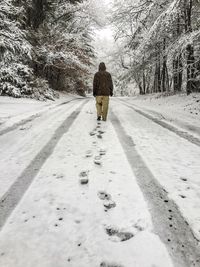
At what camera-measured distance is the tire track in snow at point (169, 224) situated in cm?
205

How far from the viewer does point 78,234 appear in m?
2.32

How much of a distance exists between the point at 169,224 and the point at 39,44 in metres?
21.1

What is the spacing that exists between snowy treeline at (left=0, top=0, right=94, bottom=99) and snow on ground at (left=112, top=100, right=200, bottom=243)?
27.5ft

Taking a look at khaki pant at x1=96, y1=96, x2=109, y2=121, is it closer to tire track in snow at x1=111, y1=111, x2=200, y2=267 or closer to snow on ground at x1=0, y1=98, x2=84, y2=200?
snow on ground at x1=0, y1=98, x2=84, y2=200

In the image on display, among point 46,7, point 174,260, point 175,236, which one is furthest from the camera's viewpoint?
point 46,7

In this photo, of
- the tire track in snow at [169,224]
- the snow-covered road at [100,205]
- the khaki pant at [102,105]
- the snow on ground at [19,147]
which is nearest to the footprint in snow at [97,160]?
the snow-covered road at [100,205]

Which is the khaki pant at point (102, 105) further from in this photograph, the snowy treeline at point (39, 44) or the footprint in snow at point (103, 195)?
the footprint in snow at point (103, 195)

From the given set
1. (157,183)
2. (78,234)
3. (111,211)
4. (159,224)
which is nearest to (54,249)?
(78,234)

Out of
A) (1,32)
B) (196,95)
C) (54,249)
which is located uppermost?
(1,32)

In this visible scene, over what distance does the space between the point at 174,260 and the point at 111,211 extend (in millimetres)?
820

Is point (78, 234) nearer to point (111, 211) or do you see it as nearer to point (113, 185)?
point (111, 211)

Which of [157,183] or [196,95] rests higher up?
[196,95]

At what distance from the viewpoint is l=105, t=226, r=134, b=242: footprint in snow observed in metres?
2.24

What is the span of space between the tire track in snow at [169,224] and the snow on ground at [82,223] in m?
0.07
